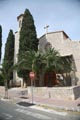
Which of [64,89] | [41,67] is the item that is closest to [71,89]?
[64,89]

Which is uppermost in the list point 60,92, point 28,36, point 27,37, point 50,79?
point 28,36

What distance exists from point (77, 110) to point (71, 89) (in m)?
4.25

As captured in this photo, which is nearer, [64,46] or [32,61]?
[32,61]

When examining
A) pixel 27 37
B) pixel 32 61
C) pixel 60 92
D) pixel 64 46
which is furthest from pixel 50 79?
pixel 60 92

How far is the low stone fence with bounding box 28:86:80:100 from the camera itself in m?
18.8

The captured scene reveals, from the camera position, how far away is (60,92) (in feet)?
63.8

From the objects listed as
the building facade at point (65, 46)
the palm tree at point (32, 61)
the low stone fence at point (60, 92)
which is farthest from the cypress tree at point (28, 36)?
the low stone fence at point (60, 92)

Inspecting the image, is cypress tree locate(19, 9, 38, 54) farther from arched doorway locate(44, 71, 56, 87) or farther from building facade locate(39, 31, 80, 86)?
arched doorway locate(44, 71, 56, 87)

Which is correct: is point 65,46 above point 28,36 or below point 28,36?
below

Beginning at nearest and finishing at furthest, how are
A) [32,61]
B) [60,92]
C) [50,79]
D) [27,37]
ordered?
[60,92] → [32,61] → [27,37] → [50,79]

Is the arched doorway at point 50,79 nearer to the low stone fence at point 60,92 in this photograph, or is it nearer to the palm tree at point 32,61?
the palm tree at point 32,61

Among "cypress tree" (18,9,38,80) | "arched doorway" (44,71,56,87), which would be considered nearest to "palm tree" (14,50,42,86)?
"cypress tree" (18,9,38,80)

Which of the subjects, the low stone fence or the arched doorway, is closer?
the low stone fence

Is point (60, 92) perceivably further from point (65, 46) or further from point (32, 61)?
point (65, 46)
